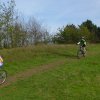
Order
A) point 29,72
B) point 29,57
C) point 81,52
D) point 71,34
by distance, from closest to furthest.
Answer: point 29,72 < point 29,57 < point 81,52 < point 71,34

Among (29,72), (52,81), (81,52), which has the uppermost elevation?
(81,52)

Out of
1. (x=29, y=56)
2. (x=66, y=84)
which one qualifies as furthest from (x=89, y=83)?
(x=29, y=56)

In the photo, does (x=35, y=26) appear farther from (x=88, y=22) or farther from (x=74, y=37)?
(x=88, y=22)

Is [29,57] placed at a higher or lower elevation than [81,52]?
lower

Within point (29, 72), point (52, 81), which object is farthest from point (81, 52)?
point (52, 81)

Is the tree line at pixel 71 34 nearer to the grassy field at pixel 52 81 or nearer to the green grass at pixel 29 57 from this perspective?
the green grass at pixel 29 57

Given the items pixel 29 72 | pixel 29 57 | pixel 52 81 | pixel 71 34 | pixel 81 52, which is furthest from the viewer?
pixel 71 34

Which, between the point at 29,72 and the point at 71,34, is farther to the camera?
the point at 71,34

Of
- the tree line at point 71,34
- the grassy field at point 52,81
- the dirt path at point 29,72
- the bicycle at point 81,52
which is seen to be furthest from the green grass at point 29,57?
the tree line at point 71,34

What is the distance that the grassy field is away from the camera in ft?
56.7

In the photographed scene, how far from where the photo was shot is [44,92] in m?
17.8

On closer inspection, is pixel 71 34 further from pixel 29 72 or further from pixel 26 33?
pixel 29 72

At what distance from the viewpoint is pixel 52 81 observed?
20344mm

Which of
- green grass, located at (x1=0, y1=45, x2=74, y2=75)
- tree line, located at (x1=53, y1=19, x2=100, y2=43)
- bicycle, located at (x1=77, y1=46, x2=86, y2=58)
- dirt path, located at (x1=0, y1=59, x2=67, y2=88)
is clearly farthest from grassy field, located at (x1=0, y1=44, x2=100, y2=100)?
tree line, located at (x1=53, y1=19, x2=100, y2=43)
